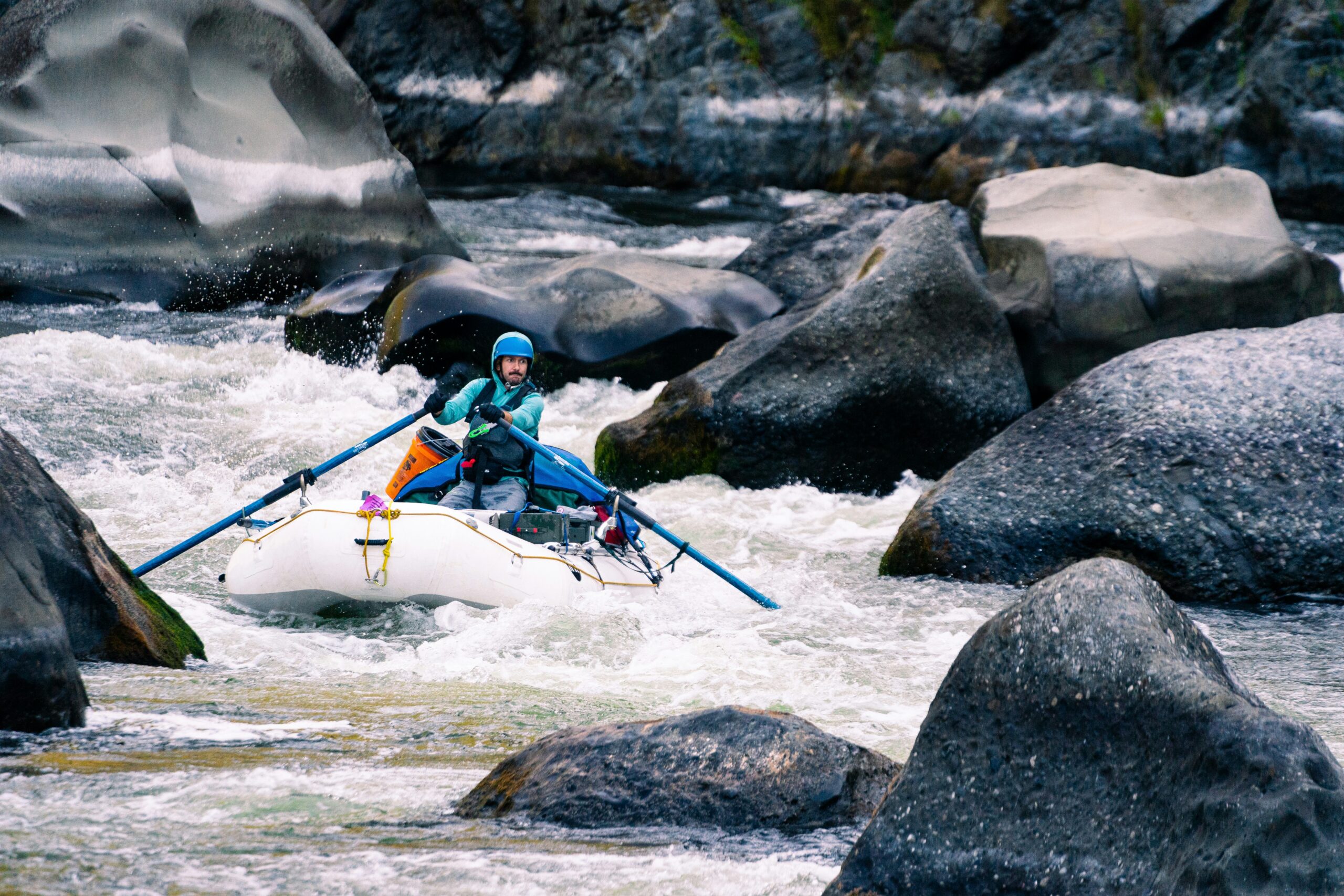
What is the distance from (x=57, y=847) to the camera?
2955 mm

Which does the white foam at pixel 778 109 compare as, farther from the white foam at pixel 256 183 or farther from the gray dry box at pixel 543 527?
the gray dry box at pixel 543 527

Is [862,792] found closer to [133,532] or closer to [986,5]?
[133,532]

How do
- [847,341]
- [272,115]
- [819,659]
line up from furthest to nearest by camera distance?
[272,115], [847,341], [819,659]

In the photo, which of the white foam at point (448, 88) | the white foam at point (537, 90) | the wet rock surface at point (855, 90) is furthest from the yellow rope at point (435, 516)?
the white foam at point (448, 88)

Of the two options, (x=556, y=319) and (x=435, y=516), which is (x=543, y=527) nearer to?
(x=435, y=516)

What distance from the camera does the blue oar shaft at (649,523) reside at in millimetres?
6812

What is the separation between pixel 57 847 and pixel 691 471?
620cm

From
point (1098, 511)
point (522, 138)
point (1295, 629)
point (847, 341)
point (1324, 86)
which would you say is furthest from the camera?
point (522, 138)

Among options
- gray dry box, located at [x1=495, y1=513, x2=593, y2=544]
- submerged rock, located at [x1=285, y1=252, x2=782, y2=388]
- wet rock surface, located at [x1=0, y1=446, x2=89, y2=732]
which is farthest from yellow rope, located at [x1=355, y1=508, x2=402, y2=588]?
submerged rock, located at [x1=285, y1=252, x2=782, y2=388]

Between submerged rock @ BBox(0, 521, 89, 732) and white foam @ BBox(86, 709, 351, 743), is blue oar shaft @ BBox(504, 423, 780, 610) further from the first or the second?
submerged rock @ BBox(0, 521, 89, 732)

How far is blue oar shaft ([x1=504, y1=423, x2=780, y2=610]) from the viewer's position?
6.81m

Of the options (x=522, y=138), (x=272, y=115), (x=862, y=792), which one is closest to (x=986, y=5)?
(x=522, y=138)

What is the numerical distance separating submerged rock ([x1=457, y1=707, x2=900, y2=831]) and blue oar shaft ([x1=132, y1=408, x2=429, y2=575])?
3.71 meters

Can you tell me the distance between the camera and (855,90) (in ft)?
70.1
